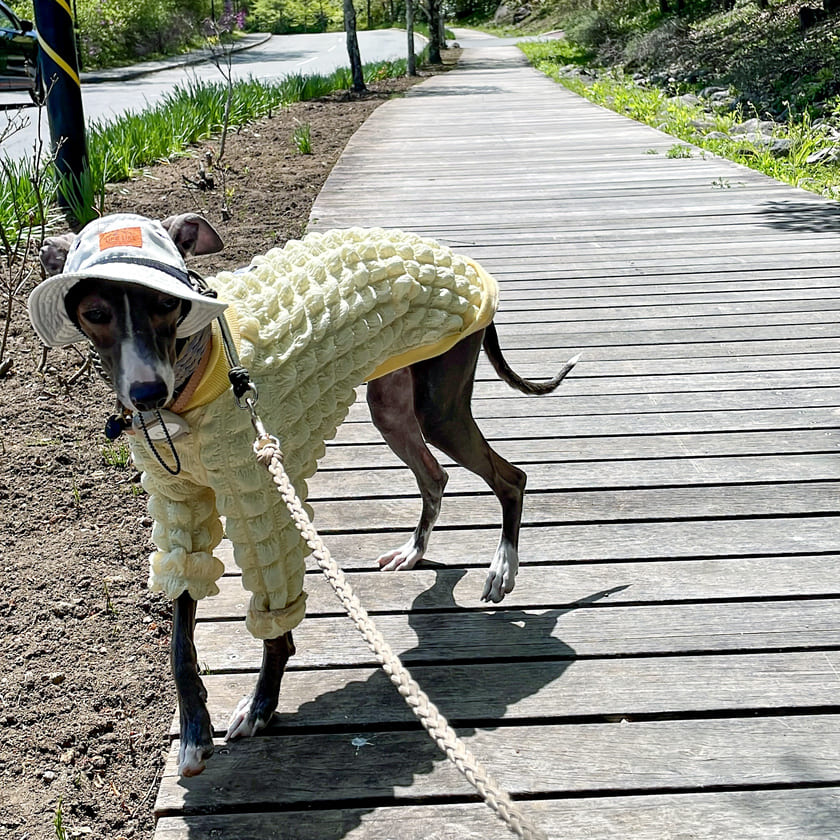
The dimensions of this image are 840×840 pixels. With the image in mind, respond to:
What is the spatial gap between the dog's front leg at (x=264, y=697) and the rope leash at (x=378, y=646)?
1.79 ft

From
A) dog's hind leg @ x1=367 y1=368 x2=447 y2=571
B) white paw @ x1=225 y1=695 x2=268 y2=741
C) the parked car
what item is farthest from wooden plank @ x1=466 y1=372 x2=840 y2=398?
the parked car

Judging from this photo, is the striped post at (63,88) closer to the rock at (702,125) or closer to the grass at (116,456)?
the grass at (116,456)

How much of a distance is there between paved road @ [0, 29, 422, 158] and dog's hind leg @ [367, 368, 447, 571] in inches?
100

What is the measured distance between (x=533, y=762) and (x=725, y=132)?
9.59 metres

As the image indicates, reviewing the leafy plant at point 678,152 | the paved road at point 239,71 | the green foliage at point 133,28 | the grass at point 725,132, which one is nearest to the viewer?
the grass at point 725,132

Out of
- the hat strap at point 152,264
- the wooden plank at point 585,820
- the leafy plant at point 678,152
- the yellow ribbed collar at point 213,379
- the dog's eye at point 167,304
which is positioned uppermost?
the hat strap at point 152,264

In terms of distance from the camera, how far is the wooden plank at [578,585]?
286 centimetres

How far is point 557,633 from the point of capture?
2734mm

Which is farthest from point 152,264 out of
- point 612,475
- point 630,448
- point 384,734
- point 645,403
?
point 645,403

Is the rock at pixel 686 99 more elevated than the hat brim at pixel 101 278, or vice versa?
the hat brim at pixel 101 278

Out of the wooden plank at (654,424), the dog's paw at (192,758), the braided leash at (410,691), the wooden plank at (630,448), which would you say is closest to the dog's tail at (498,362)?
the wooden plank at (630,448)

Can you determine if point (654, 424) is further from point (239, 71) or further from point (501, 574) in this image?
point (239, 71)

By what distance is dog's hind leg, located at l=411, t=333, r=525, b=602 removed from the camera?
109 inches

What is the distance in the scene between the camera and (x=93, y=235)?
6.40 ft
